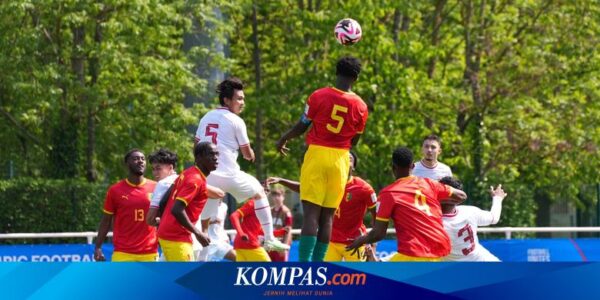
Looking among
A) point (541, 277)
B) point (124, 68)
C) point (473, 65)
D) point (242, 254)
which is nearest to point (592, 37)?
point (473, 65)

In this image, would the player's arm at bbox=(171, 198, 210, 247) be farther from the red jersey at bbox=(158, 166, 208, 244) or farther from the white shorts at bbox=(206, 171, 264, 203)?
the white shorts at bbox=(206, 171, 264, 203)

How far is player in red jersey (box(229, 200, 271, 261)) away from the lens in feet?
59.5

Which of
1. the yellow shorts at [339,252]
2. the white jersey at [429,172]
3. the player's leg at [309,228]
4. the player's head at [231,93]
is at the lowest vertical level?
the yellow shorts at [339,252]

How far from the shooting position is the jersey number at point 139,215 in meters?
15.2

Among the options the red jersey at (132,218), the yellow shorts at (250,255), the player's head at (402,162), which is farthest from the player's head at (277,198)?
the player's head at (402,162)

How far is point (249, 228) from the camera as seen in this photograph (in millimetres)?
18406

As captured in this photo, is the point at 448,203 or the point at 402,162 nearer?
the point at 402,162

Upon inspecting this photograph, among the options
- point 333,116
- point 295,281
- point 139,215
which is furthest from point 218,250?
point 295,281

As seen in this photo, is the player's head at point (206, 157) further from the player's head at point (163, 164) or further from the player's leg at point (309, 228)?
the player's head at point (163, 164)

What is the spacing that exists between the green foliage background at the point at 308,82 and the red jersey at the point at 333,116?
46.3ft

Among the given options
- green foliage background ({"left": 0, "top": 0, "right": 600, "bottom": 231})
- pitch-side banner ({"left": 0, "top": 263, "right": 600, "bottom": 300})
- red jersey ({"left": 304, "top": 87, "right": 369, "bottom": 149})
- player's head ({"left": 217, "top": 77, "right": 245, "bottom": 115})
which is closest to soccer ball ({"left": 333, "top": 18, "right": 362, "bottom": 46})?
red jersey ({"left": 304, "top": 87, "right": 369, "bottom": 149})

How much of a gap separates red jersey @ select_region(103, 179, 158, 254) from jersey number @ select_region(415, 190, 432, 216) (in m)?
4.14

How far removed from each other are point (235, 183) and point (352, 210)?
1689mm

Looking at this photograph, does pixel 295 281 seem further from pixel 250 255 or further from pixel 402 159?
pixel 250 255
